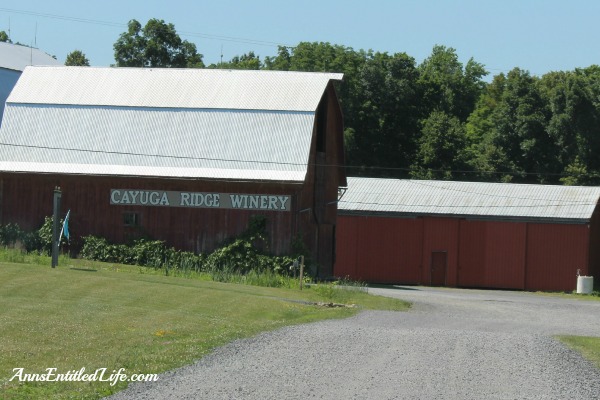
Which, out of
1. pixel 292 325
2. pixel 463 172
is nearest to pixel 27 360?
pixel 292 325

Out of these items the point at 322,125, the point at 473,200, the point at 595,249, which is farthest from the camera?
the point at 595,249

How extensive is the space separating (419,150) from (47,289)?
53425mm

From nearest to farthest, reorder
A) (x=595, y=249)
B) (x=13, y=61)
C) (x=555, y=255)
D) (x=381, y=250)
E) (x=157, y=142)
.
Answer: (x=157, y=142)
(x=555, y=255)
(x=381, y=250)
(x=595, y=249)
(x=13, y=61)

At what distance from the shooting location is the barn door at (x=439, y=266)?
50844mm

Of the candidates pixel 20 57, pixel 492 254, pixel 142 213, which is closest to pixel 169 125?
pixel 142 213

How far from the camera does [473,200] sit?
51.9m

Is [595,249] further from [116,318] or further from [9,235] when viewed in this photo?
[116,318]

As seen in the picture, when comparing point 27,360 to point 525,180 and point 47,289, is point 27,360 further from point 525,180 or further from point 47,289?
point 525,180

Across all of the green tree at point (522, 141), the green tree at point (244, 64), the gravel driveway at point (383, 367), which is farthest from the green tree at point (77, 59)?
the gravel driveway at point (383, 367)

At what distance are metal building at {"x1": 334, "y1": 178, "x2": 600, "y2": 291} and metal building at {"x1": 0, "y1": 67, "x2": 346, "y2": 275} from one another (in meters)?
8.03

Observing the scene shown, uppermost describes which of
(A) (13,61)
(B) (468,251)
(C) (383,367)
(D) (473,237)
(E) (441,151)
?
(A) (13,61)

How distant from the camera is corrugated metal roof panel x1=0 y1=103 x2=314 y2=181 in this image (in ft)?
132

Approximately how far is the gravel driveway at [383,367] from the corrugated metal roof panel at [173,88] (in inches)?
761

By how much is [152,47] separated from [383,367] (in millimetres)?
69541
